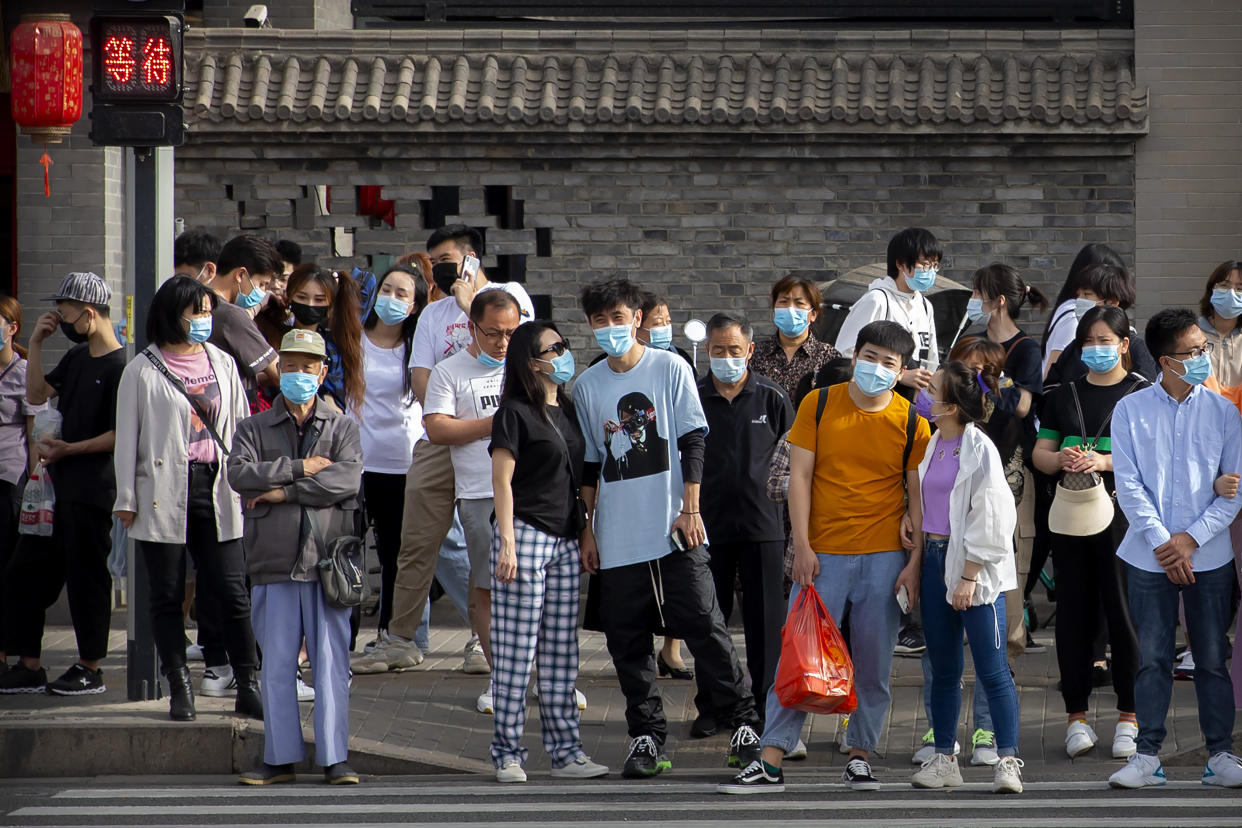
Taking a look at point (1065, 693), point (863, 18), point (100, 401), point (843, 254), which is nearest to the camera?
point (1065, 693)

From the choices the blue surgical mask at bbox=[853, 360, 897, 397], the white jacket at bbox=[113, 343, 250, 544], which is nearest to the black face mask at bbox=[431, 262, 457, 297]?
the white jacket at bbox=[113, 343, 250, 544]

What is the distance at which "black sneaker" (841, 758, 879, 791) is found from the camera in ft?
22.6

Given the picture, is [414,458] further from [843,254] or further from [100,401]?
[843,254]

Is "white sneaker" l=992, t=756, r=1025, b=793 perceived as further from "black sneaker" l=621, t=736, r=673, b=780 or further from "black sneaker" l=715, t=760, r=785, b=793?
"black sneaker" l=621, t=736, r=673, b=780

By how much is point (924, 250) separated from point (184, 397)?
12.3ft

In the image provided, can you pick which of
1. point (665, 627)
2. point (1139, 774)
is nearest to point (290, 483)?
point (665, 627)

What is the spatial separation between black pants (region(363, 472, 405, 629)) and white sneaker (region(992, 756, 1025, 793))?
141 inches

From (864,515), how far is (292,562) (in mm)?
2354

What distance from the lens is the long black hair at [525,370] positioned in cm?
721

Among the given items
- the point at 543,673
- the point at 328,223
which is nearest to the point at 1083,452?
the point at 543,673

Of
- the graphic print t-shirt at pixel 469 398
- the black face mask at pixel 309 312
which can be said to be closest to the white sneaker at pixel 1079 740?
the graphic print t-shirt at pixel 469 398

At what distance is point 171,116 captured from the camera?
317 inches

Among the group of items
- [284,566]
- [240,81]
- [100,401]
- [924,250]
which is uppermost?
[240,81]

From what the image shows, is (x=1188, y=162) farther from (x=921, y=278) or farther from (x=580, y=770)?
Answer: (x=580, y=770)
